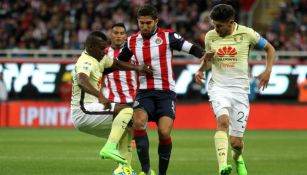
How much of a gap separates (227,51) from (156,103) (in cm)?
115

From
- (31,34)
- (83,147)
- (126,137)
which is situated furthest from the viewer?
(31,34)

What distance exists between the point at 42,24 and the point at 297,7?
327 inches

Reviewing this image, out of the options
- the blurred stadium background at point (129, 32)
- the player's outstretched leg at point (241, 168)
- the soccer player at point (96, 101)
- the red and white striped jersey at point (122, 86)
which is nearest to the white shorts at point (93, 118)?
the soccer player at point (96, 101)

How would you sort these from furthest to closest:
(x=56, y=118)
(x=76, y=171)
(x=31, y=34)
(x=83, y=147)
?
(x=31, y=34), (x=56, y=118), (x=83, y=147), (x=76, y=171)

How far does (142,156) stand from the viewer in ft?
38.5

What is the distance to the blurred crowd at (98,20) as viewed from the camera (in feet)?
95.0

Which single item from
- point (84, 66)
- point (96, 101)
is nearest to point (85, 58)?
point (84, 66)

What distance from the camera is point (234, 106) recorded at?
11.6m

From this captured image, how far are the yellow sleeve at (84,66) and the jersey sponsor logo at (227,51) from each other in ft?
5.31

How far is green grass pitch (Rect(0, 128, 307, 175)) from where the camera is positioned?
13.1m

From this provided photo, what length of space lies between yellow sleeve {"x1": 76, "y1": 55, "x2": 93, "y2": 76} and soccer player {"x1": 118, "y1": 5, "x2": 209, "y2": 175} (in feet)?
2.76

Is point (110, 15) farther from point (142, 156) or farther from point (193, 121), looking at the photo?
point (142, 156)

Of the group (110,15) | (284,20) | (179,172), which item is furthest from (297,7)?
(179,172)

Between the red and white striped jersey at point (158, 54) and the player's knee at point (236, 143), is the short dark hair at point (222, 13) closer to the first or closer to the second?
the red and white striped jersey at point (158, 54)
